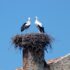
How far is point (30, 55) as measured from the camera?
33.4 metres

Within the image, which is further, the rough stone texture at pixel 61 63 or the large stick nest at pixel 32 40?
the rough stone texture at pixel 61 63

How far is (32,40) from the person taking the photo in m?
33.2

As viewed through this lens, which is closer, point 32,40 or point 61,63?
point 32,40

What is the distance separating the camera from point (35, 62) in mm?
33281

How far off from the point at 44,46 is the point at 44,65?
2.81 ft

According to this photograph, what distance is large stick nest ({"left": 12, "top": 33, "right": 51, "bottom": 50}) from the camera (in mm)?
33188

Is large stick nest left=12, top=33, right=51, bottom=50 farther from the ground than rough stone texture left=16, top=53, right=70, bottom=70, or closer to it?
farther from the ground

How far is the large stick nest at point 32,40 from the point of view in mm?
33188

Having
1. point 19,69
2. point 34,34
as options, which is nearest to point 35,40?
point 34,34

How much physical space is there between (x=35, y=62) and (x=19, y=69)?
1976mm

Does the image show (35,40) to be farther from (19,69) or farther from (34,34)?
(19,69)

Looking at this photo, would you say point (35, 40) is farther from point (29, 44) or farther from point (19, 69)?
point (19, 69)

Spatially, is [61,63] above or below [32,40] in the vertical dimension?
below

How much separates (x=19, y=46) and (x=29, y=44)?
20.2 inches
